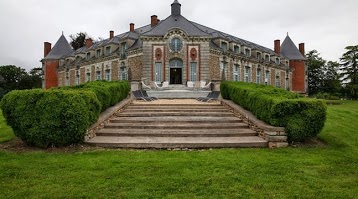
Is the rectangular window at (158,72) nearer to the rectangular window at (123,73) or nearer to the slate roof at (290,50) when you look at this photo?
the rectangular window at (123,73)

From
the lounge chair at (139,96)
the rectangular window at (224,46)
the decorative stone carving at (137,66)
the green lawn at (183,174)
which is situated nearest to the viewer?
the green lawn at (183,174)

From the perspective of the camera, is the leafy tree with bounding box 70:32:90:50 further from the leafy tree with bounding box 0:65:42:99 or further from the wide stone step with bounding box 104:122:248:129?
the wide stone step with bounding box 104:122:248:129

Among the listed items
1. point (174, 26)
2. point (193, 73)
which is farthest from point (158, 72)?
point (174, 26)

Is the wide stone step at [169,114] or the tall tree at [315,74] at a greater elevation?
the tall tree at [315,74]

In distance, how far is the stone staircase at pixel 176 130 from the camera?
7.68 meters

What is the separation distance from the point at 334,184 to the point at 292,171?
800mm

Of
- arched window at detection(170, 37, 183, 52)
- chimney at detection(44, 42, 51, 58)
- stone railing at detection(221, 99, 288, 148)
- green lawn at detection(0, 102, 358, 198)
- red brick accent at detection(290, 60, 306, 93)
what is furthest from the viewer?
chimney at detection(44, 42, 51, 58)

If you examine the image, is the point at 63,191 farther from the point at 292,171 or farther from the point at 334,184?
the point at 334,184

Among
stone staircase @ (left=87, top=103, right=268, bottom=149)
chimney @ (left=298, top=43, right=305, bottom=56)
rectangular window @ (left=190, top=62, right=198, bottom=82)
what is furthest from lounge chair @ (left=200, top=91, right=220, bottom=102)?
chimney @ (left=298, top=43, right=305, bottom=56)

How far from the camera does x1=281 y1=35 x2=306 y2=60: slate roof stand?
4622 centimetres

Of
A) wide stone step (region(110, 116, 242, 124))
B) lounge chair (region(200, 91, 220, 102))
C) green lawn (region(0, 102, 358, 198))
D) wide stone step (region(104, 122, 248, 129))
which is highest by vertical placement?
lounge chair (region(200, 91, 220, 102))

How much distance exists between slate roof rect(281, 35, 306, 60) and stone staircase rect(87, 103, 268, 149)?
126 ft

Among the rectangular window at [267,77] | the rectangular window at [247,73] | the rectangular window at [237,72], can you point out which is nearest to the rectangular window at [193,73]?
the rectangular window at [237,72]

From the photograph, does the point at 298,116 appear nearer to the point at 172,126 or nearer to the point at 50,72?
the point at 172,126
